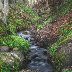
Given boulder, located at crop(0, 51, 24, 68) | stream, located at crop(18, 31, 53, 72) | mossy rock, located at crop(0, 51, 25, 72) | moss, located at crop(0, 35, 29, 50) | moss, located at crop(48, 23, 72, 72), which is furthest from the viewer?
moss, located at crop(0, 35, 29, 50)

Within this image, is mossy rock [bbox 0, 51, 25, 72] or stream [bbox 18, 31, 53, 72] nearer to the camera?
mossy rock [bbox 0, 51, 25, 72]

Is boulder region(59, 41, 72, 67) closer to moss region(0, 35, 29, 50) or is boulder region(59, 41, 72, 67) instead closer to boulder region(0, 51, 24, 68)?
boulder region(0, 51, 24, 68)

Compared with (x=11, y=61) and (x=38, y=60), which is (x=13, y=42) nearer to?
(x=38, y=60)

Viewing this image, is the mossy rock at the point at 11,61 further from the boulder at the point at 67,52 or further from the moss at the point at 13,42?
the boulder at the point at 67,52

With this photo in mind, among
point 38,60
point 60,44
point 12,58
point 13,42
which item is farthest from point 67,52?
point 13,42

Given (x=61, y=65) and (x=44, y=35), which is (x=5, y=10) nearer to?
(x=44, y=35)

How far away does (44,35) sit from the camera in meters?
25.6

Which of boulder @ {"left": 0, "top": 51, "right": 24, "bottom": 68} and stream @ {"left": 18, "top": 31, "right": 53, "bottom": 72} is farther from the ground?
boulder @ {"left": 0, "top": 51, "right": 24, "bottom": 68}

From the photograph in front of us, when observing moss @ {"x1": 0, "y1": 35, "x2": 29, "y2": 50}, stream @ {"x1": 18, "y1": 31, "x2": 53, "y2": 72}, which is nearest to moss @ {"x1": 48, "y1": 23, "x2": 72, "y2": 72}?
stream @ {"x1": 18, "y1": 31, "x2": 53, "y2": 72}

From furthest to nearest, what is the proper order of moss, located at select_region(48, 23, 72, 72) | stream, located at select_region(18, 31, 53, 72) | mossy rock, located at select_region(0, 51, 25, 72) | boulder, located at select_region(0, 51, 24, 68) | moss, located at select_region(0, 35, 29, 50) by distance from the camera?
moss, located at select_region(0, 35, 29, 50), stream, located at select_region(18, 31, 53, 72), moss, located at select_region(48, 23, 72, 72), boulder, located at select_region(0, 51, 24, 68), mossy rock, located at select_region(0, 51, 25, 72)

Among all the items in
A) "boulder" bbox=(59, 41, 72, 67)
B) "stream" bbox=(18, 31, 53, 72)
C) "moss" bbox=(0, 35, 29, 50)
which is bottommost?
"stream" bbox=(18, 31, 53, 72)

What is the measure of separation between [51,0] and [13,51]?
17.2m

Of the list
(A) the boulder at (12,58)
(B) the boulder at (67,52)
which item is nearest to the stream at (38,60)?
(A) the boulder at (12,58)

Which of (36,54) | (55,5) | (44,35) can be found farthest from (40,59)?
(55,5)
